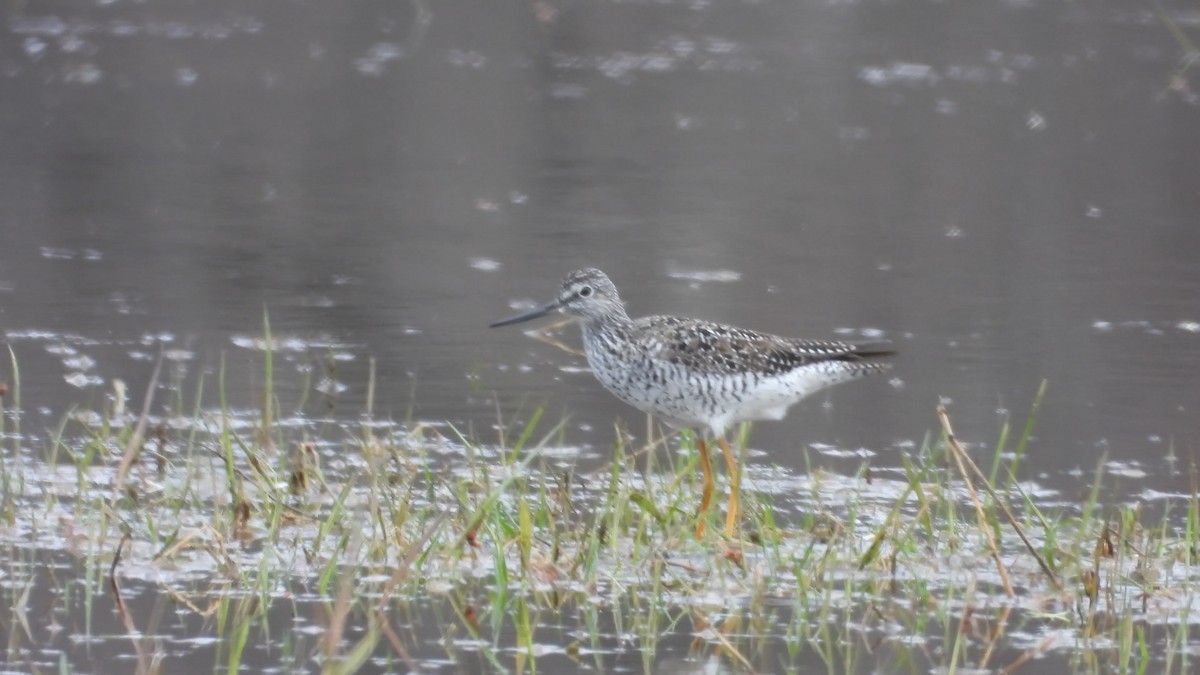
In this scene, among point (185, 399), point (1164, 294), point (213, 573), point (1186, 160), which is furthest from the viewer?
point (1186, 160)

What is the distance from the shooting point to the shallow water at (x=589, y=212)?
748 centimetres

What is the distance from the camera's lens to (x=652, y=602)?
4.82 metres

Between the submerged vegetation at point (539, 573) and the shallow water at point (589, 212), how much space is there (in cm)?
17

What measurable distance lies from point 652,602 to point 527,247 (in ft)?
18.9

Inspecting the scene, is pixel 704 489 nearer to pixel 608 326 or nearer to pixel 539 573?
pixel 608 326

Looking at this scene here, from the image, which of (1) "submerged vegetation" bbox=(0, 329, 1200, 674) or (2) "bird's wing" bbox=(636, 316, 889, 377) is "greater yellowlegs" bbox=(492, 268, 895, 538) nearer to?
(2) "bird's wing" bbox=(636, 316, 889, 377)

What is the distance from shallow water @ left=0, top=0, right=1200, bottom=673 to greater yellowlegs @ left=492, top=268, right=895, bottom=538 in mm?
278

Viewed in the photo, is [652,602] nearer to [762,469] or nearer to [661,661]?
[661,661]

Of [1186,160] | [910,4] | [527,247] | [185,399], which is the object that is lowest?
[185,399]

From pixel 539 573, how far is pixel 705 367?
1.44m

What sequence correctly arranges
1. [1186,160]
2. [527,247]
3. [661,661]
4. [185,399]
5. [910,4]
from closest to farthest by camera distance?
[661,661]
[185,399]
[527,247]
[1186,160]
[910,4]

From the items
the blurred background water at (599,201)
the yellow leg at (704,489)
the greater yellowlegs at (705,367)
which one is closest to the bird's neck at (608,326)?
the greater yellowlegs at (705,367)

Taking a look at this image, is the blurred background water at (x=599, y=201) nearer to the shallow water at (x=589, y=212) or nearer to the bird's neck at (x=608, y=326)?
the shallow water at (x=589, y=212)

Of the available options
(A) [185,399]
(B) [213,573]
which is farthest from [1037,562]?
(A) [185,399]
